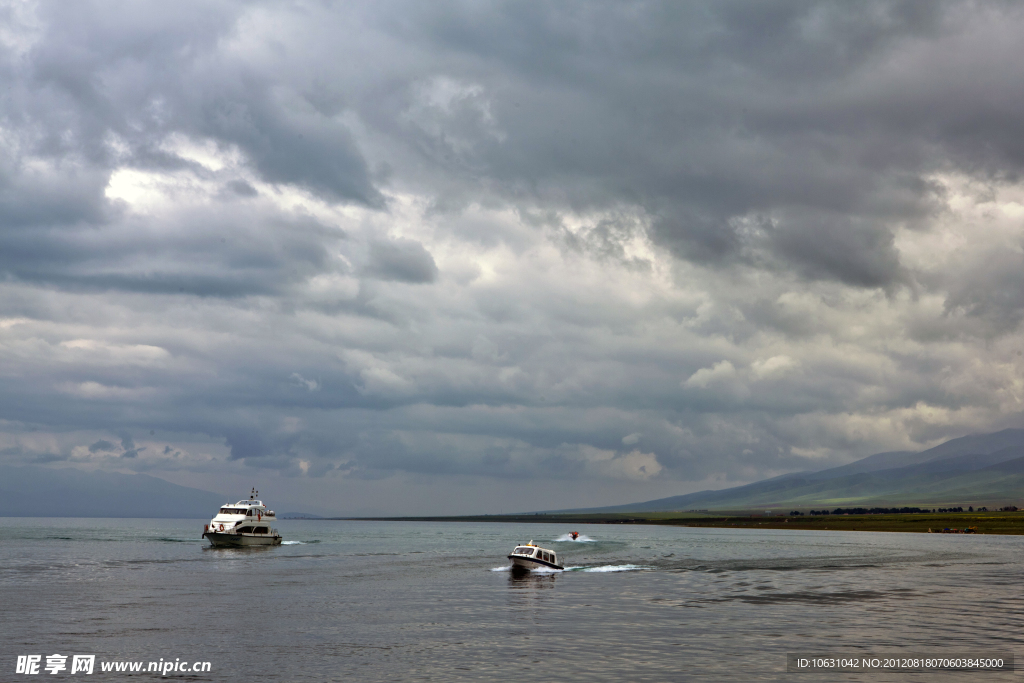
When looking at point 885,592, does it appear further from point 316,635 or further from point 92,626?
point 92,626

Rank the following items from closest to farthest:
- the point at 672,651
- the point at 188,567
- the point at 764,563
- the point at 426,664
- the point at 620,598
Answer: the point at 426,664
the point at 672,651
the point at 620,598
the point at 188,567
the point at 764,563

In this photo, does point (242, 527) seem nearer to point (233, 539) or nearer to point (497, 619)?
point (233, 539)

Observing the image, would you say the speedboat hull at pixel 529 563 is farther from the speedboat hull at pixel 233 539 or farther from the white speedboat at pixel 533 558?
the speedboat hull at pixel 233 539

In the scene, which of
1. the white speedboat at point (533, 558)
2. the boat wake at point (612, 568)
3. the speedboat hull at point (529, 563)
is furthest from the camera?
the boat wake at point (612, 568)

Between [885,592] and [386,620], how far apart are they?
49.0 m

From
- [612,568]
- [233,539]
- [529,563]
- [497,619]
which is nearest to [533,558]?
[529,563]

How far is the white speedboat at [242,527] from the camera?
488 feet

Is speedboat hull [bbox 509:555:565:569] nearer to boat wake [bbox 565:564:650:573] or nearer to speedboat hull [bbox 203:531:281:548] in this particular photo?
boat wake [bbox 565:564:650:573]

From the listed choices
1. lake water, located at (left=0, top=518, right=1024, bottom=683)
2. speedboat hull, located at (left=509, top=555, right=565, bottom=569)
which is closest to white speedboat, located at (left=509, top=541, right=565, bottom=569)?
speedboat hull, located at (left=509, top=555, right=565, bottom=569)

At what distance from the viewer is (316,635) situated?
5125cm

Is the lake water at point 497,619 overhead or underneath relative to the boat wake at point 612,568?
overhead

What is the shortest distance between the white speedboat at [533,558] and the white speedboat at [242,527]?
68438 mm

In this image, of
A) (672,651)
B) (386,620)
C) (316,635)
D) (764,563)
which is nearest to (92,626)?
(316,635)

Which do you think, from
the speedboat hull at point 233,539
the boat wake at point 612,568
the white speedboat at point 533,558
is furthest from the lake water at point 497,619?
the speedboat hull at point 233,539
